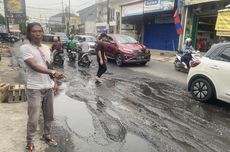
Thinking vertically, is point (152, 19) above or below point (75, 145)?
above

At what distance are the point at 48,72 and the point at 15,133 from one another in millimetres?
1681

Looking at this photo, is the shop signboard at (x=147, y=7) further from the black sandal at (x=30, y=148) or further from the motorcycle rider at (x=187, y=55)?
the black sandal at (x=30, y=148)

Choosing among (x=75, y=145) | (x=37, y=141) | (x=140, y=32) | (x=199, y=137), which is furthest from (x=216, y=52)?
(x=140, y=32)

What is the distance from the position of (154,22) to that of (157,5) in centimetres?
402

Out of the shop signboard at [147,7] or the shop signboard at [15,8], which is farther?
the shop signboard at [15,8]

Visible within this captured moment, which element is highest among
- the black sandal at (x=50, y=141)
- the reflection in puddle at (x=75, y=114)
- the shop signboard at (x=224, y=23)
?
the shop signboard at (x=224, y=23)

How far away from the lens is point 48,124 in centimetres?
449

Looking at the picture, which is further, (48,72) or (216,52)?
(216,52)

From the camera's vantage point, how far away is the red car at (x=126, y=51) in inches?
575

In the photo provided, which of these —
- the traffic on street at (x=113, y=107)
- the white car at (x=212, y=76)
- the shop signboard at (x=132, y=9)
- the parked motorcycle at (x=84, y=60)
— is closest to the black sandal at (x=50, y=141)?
the traffic on street at (x=113, y=107)

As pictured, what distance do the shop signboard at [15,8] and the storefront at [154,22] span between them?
29825 millimetres

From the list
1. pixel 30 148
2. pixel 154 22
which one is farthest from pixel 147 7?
pixel 30 148

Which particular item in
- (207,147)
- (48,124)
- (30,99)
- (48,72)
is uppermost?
(48,72)

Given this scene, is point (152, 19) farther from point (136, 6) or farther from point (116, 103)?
point (116, 103)
